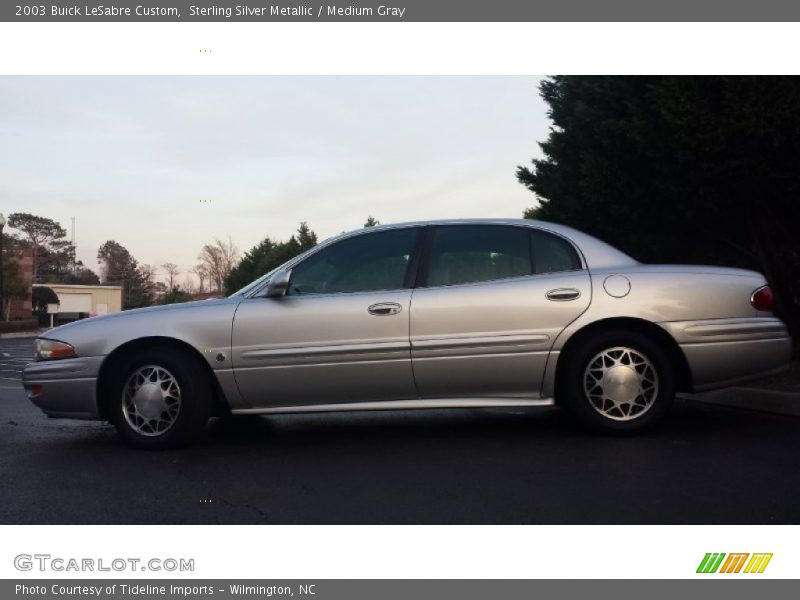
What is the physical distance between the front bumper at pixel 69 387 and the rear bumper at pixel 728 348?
3.92m

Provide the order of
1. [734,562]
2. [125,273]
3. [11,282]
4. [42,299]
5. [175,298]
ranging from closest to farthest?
1. [734,562]
2. [175,298]
3. [11,282]
4. [42,299]
5. [125,273]

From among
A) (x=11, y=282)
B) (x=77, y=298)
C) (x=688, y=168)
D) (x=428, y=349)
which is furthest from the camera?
(x=77, y=298)

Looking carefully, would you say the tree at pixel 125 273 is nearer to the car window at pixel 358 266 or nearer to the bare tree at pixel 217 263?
the bare tree at pixel 217 263

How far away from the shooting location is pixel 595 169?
9.80m

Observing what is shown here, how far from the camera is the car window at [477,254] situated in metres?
5.31

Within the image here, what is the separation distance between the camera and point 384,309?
16.8ft

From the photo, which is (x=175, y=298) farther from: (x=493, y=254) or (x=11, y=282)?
(x=493, y=254)

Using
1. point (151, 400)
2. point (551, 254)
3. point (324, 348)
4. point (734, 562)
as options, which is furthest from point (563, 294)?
point (151, 400)

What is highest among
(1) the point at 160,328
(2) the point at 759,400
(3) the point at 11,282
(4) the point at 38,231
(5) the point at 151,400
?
(4) the point at 38,231

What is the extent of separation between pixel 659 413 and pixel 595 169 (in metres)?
5.36

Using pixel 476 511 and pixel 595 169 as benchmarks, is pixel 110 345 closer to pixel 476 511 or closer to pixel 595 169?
pixel 476 511

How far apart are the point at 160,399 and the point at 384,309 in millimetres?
1627

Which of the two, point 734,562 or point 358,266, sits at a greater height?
point 358,266
